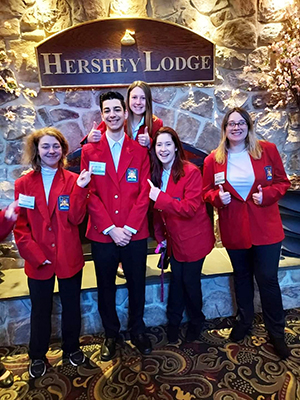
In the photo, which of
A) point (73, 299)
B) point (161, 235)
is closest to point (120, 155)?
point (161, 235)

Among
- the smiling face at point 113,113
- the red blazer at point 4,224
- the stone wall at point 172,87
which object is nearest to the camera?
the red blazer at point 4,224

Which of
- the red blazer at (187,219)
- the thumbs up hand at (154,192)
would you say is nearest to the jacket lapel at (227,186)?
the red blazer at (187,219)

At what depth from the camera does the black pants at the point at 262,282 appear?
1737 millimetres

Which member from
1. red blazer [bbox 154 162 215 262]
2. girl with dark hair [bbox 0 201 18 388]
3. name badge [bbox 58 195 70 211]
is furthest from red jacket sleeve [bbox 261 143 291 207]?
girl with dark hair [bbox 0 201 18 388]

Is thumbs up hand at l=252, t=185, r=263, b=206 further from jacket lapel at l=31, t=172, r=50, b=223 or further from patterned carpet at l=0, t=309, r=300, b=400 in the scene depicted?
jacket lapel at l=31, t=172, r=50, b=223

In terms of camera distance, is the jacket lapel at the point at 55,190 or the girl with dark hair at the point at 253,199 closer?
the jacket lapel at the point at 55,190

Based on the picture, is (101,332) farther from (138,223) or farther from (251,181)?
(251,181)

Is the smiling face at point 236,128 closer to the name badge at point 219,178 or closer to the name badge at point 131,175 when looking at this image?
the name badge at point 219,178

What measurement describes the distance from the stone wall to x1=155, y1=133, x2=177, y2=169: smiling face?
731 mm

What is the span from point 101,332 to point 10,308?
60 centimetres

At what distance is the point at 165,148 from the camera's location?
1678 millimetres

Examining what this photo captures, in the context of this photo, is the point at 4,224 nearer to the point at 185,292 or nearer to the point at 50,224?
the point at 50,224

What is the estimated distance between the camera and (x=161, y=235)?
76.5 inches

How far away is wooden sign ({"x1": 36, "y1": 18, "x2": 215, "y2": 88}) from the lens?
2.15 meters
